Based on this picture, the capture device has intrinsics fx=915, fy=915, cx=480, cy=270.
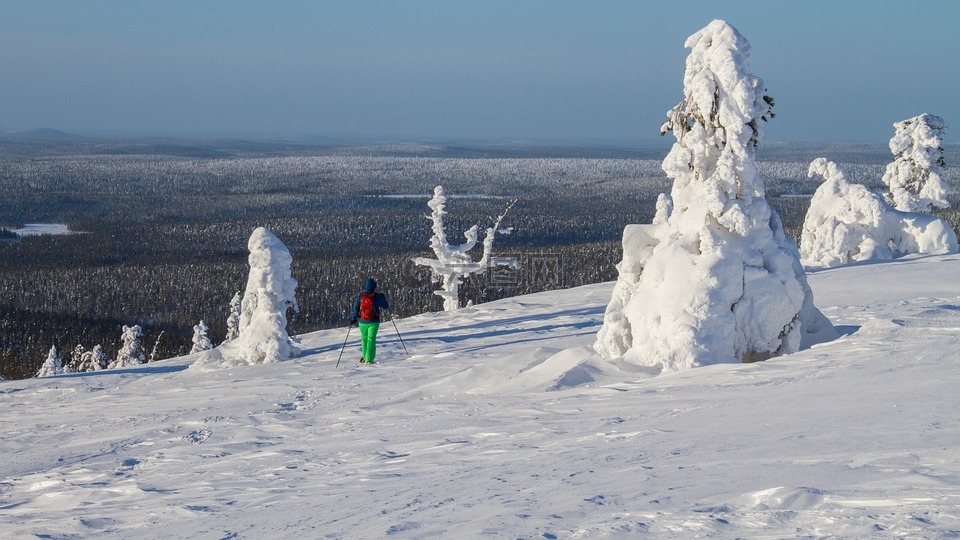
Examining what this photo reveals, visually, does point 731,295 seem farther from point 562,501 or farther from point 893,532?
point 893,532

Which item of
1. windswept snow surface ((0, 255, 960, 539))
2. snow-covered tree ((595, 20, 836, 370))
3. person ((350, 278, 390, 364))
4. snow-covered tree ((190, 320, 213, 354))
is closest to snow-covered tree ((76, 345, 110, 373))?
snow-covered tree ((190, 320, 213, 354))

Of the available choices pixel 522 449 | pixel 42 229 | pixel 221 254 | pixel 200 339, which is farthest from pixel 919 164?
pixel 42 229

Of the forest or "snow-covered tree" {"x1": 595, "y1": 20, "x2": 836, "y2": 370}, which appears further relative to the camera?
the forest

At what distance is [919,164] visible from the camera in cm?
3284

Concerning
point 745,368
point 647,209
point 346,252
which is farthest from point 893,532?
point 647,209

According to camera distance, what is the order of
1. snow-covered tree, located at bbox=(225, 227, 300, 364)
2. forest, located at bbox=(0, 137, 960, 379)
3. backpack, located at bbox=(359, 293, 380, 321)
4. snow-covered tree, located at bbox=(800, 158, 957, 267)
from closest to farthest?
backpack, located at bbox=(359, 293, 380, 321), snow-covered tree, located at bbox=(225, 227, 300, 364), snow-covered tree, located at bbox=(800, 158, 957, 267), forest, located at bbox=(0, 137, 960, 379)

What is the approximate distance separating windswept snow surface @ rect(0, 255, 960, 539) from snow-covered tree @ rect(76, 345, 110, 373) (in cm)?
2955

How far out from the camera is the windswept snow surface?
5.83m

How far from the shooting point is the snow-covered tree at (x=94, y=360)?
140ft

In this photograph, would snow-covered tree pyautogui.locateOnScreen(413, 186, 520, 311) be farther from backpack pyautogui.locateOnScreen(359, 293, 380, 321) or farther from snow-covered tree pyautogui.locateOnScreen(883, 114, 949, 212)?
backpack pyautogui.locateOnScreen(359, 293, 380, 321)

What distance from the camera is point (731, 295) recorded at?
11539 mm

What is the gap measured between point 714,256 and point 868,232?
19.2 m

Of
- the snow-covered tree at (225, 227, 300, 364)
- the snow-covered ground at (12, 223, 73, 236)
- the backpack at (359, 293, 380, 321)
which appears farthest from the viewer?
the snow-covered ground at (12, 223, 73, 236)

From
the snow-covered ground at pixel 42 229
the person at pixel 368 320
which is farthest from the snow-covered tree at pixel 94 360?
the snow-covered ground at pixel 42 229
